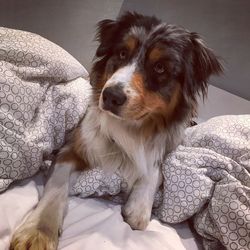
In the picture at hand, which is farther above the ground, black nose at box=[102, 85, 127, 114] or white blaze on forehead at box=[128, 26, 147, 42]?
white blaze on forehead at box=[128, 26, 147, 42]

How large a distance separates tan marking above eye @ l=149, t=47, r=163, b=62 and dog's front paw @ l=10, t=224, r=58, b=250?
83cm

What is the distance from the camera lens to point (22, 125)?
1.54 metres

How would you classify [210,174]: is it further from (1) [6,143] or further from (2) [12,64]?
(2) [12,64]

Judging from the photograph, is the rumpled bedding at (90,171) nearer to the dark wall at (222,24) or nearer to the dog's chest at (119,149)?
the dog's chest at (119,149)

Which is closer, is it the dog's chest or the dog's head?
the dog's head

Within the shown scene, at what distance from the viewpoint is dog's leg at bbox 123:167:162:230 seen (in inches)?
60.6

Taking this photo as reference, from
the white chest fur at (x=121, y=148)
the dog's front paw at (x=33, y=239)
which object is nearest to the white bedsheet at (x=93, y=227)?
the dog's front paw at (x=33, y=239)

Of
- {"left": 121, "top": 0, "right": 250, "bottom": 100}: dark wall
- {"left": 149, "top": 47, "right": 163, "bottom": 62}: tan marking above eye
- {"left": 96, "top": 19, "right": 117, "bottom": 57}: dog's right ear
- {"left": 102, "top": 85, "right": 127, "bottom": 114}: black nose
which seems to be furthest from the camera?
{"left": 121, "top": 0, "right": 250, "bottom": 100}: dark wall

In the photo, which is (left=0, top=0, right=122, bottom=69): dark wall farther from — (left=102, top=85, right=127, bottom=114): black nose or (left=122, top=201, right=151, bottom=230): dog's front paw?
(left=122, top=201, right=151, bottom=230): dog's front paw

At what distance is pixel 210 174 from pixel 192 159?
0.34 ft

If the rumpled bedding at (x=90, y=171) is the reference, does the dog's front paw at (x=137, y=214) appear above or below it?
below

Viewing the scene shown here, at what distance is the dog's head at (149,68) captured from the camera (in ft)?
5.01

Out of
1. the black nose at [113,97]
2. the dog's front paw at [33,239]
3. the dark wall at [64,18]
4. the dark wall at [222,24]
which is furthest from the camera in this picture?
the dark wall at [222,24]

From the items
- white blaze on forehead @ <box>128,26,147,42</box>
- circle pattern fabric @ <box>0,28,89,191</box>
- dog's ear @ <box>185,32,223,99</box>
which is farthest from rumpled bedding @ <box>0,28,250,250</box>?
white blaze on forehead @ <box>128,26,147,42</box>
